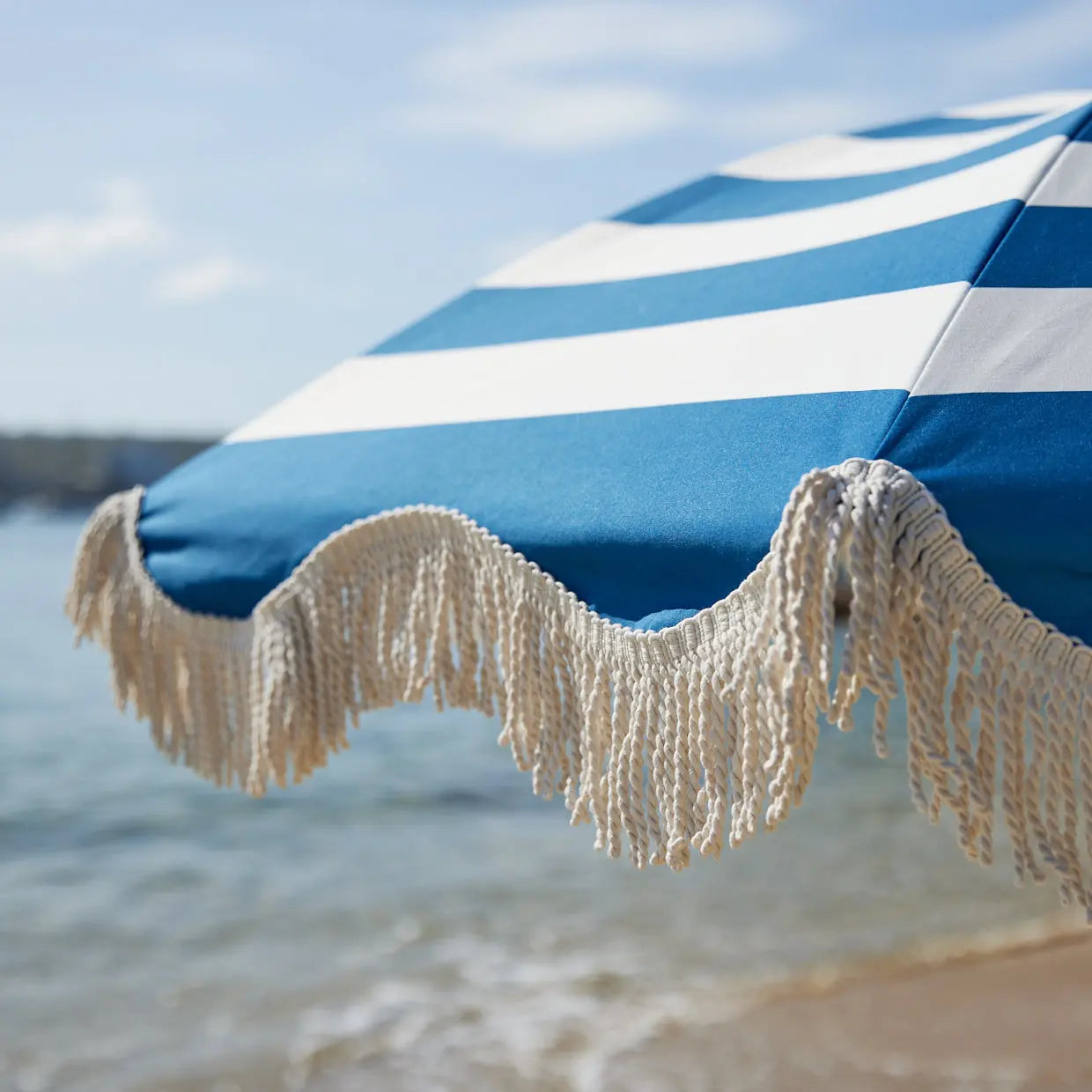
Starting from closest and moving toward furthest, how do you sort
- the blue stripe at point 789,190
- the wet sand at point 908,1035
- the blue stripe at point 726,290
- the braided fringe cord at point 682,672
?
the braided fringe cord at point 682,672, the blue stripe at point 726,290, the blue stripe at point 789,190, the wet sand at point 908,1035

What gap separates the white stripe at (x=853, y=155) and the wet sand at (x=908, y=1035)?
7.55ft

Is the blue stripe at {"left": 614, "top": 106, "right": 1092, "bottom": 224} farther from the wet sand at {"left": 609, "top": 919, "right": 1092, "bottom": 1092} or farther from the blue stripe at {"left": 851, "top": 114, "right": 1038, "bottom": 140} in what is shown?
the wet sand at {"left": 609, "top": 919, "right": 1092, "bottom": 1092}

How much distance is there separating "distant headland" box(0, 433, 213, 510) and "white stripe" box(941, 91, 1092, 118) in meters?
15.0

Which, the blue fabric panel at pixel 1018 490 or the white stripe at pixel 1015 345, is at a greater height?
the white stripe at pixel 1015 345

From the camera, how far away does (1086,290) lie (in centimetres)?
91

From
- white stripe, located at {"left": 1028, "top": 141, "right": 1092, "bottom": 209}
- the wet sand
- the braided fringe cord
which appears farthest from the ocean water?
white stripe, located at {"left": 1028, "top": 141, "right": 1092, "bottom": 209}

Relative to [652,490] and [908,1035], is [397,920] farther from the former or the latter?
[652,490]

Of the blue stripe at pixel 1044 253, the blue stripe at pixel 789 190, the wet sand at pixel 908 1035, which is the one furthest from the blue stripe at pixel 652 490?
the wet sand at pixel 908 1035

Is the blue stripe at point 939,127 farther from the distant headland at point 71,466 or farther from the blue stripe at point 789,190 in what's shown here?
the distant headland at point 71,466

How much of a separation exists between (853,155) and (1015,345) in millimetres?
778

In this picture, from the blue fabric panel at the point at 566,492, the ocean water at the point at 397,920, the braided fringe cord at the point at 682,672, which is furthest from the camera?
the ocean water at the point at 397,920

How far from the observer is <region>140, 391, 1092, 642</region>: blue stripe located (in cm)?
79

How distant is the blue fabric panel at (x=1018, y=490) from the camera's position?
0.78m

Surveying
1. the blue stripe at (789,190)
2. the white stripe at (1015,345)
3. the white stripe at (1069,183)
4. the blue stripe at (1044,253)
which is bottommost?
A: the white stripe at (1015,345)
